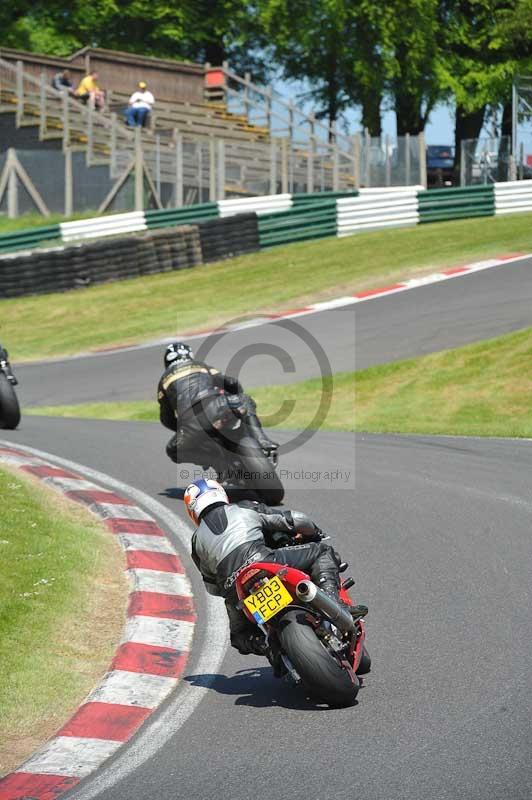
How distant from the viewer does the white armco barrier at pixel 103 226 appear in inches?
1099

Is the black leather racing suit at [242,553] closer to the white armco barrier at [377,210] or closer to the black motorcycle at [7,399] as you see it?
the black motorcycle at [7,399]

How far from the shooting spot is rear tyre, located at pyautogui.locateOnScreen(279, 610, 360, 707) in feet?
19.0

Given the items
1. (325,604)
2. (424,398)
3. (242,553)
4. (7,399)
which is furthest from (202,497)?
(424,398)

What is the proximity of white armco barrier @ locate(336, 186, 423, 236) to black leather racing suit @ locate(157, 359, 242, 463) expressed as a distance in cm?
1968

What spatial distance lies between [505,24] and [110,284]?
21.5 m

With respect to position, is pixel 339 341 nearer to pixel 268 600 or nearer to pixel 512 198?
pixel 512 198

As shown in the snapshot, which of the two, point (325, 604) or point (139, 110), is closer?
point (325, 604)

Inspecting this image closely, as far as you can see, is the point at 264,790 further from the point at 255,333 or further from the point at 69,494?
the point at 255,333

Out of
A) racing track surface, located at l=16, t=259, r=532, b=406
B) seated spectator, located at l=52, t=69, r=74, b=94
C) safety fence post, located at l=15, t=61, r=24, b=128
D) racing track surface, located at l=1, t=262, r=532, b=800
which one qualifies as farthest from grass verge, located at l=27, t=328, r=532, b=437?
seated spectator, located at l=52, t=69, r=74, b=94

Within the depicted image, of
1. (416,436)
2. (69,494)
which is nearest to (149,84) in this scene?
(416,436)

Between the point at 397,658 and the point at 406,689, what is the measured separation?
510mm

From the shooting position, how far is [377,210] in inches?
1201

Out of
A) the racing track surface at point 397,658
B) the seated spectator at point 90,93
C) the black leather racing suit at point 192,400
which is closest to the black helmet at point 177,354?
the black leather racing suit at point 192,400

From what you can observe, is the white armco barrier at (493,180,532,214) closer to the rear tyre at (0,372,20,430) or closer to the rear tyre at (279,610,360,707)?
the rear tyre at (0,372,20,430)
